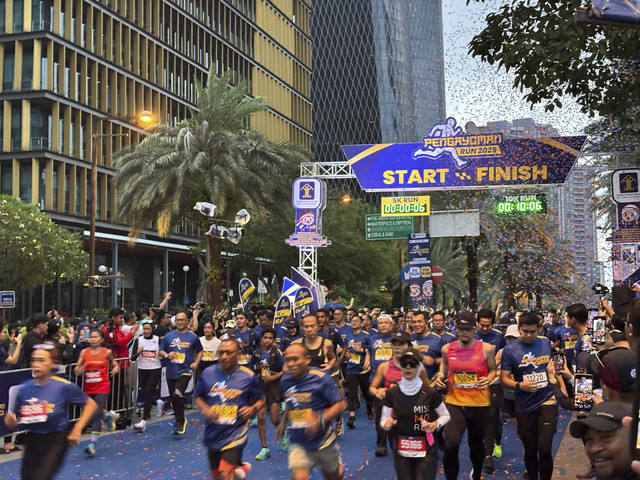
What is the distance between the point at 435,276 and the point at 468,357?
27.3m

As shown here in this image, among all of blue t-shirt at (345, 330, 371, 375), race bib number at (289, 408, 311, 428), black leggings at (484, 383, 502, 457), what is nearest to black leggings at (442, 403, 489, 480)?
black leggings at (484, 383, 502, 457)

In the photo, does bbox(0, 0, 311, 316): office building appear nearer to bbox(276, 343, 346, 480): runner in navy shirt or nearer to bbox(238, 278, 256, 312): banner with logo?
bbox(238, 278, 256, 312): banner with logo

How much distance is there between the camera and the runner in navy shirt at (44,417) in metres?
7.44

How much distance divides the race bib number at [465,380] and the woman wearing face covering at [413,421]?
1.77 metres

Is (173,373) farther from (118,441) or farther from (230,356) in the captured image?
(230,356)

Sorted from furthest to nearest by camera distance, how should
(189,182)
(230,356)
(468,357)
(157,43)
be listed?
(157,43) < (189,182) < (468,357) < (230,356)

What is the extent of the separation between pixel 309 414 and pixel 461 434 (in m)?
2.36

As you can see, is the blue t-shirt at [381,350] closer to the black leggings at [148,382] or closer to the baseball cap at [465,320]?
the black leggings at [148,382]

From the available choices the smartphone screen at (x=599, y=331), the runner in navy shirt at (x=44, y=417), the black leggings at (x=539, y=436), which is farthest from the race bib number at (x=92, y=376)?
the smartphone screen at (x=599, y=331)

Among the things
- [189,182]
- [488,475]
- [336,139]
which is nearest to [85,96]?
[189,182]

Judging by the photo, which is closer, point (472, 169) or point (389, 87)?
point (472, 169)

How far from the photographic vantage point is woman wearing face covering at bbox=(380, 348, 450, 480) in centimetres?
759

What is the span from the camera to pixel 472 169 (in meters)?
26.8

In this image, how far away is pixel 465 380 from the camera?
9.48m
